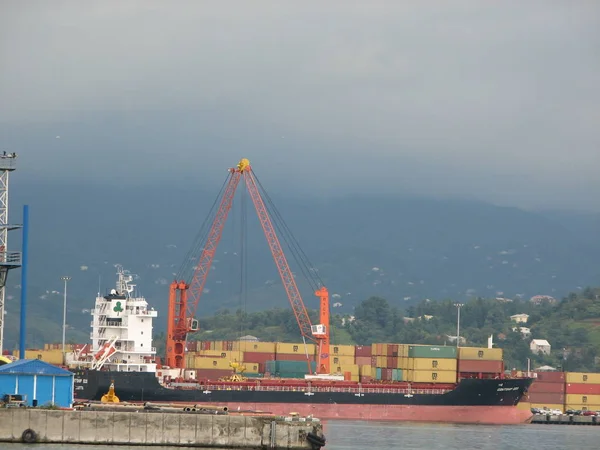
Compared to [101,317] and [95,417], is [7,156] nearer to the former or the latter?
[95,417]

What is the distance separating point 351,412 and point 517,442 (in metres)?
26.5

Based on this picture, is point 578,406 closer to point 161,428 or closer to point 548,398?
point 548,398

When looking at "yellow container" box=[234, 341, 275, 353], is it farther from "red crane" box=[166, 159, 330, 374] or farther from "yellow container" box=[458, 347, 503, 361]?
"yellow container" box=[458, 347, 503, 361]

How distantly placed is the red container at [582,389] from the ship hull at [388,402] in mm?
22642

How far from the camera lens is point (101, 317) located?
11162 centimetres

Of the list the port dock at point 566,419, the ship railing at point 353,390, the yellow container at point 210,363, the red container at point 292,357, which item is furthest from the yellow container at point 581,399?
the yellow container at point 210,363

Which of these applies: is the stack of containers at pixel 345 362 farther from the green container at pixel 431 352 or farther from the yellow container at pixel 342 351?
the green container at pixel 431 352

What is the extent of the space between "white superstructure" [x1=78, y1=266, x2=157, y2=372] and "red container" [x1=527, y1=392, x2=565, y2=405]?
4768cm

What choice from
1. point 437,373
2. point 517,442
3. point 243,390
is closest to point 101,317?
point 243,390

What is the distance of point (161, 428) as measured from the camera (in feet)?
229

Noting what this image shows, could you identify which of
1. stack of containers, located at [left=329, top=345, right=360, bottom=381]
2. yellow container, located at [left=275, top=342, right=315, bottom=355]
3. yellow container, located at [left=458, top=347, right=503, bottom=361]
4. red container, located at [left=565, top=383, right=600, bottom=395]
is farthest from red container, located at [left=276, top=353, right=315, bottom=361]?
red container, located at [left=565, top=383, right=600, bottom=395]

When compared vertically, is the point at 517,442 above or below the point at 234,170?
below

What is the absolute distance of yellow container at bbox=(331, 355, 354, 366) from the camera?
129663mm

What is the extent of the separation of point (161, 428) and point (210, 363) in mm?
52232
